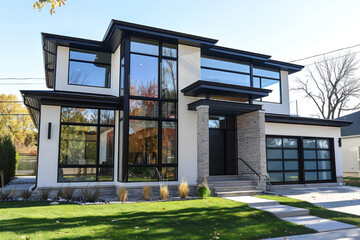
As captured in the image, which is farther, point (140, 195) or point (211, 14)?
point (211, 14)

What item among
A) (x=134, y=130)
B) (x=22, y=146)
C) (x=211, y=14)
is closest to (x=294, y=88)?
(x=211, y=14)

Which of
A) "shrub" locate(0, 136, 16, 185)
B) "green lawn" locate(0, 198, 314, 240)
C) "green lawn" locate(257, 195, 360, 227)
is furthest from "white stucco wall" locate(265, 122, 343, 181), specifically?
"shrub" locate(0, 136, 16, 185)

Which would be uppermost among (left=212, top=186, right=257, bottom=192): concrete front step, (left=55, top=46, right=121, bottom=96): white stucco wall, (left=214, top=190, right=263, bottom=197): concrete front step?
(left=55, top=46, right=121, bottom=96): white stucco wall

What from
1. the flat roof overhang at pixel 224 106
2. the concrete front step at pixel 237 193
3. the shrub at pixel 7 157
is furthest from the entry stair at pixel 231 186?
the shrub at pixel 7 157

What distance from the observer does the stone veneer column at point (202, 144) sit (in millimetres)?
11203

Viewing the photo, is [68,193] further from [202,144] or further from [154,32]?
[154,32]

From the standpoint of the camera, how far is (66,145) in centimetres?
1105

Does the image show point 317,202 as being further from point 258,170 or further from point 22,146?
point 22,146

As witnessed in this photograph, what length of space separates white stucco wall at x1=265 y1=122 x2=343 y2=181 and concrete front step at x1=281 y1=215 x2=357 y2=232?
7.05m

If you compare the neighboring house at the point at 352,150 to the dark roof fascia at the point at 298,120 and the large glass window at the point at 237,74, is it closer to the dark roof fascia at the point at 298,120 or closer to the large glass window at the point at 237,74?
the dark roof fascia at the point at 298,120

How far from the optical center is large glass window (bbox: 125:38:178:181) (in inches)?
436

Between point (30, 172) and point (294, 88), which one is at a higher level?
point (294, 88)

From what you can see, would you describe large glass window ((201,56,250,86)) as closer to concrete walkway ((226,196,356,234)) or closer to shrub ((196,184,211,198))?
shrub ((196,184,211,198))

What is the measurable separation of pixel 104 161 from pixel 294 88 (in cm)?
3113
